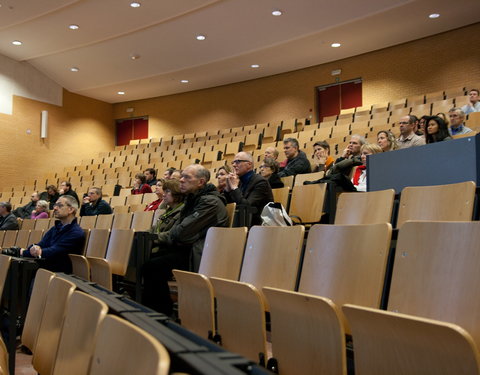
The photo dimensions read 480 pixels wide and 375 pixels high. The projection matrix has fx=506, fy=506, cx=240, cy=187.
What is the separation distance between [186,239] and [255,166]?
10.4 feet

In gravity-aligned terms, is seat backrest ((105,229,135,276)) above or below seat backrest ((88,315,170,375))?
below

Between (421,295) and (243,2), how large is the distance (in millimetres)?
5164

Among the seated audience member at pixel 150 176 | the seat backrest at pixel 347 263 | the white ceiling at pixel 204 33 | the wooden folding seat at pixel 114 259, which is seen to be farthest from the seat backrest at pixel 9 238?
the white ceiling at pixel 204 33

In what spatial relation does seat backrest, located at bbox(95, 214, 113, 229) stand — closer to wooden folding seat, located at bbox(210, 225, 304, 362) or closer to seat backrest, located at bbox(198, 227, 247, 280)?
seat backrest, located at bbox(198, 227, 247, 280)

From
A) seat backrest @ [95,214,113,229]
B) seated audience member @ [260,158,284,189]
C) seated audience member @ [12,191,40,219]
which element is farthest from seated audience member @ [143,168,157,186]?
seated audience member @ [260,158,284,189]

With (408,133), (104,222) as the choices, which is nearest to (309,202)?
(408,133)

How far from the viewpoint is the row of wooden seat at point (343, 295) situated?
802mm

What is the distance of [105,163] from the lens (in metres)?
7.94

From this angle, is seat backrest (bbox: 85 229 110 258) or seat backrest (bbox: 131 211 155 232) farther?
seat backrest (bbox: 131 211 155 232)

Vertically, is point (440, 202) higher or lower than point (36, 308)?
higher

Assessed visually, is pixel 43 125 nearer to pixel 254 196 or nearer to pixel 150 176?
pixel 150 176

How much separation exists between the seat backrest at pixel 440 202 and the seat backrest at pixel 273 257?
0.48 m

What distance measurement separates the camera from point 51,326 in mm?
1018

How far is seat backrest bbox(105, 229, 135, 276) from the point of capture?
215cm
